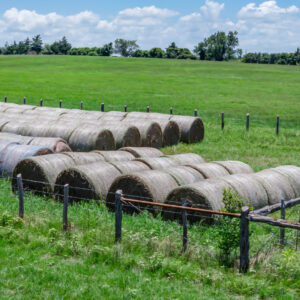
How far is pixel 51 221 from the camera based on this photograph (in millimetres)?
11555

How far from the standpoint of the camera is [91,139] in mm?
19719

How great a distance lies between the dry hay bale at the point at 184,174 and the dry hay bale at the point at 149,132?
8.11 m

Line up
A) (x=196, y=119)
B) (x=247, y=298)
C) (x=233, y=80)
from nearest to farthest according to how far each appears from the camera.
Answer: (x=247, y=298), (x=196, y=119), (x=233, y=80)

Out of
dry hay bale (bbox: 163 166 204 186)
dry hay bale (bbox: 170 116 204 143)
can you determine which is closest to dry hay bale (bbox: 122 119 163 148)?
dry hay bale (bbox: 170 116 204 143)

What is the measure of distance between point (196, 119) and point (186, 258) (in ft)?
53.3

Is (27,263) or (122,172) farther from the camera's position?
(122,172)

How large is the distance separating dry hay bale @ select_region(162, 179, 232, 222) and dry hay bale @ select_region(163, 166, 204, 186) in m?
1.22

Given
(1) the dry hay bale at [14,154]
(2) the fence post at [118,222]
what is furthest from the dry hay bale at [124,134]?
(2) the fence post at [118,222]

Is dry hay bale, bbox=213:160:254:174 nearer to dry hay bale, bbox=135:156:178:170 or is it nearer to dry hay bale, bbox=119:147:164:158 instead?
dry hay bale, bbox=135:156:178:170

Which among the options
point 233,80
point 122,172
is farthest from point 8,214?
point 233,80

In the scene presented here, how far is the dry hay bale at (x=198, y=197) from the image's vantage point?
38.2ft

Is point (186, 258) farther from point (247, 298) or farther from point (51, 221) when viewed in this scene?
point (51, 221)

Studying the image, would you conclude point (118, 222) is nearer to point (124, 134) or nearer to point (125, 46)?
point (124, 134)

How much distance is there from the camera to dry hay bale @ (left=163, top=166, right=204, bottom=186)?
13547 millimetres
